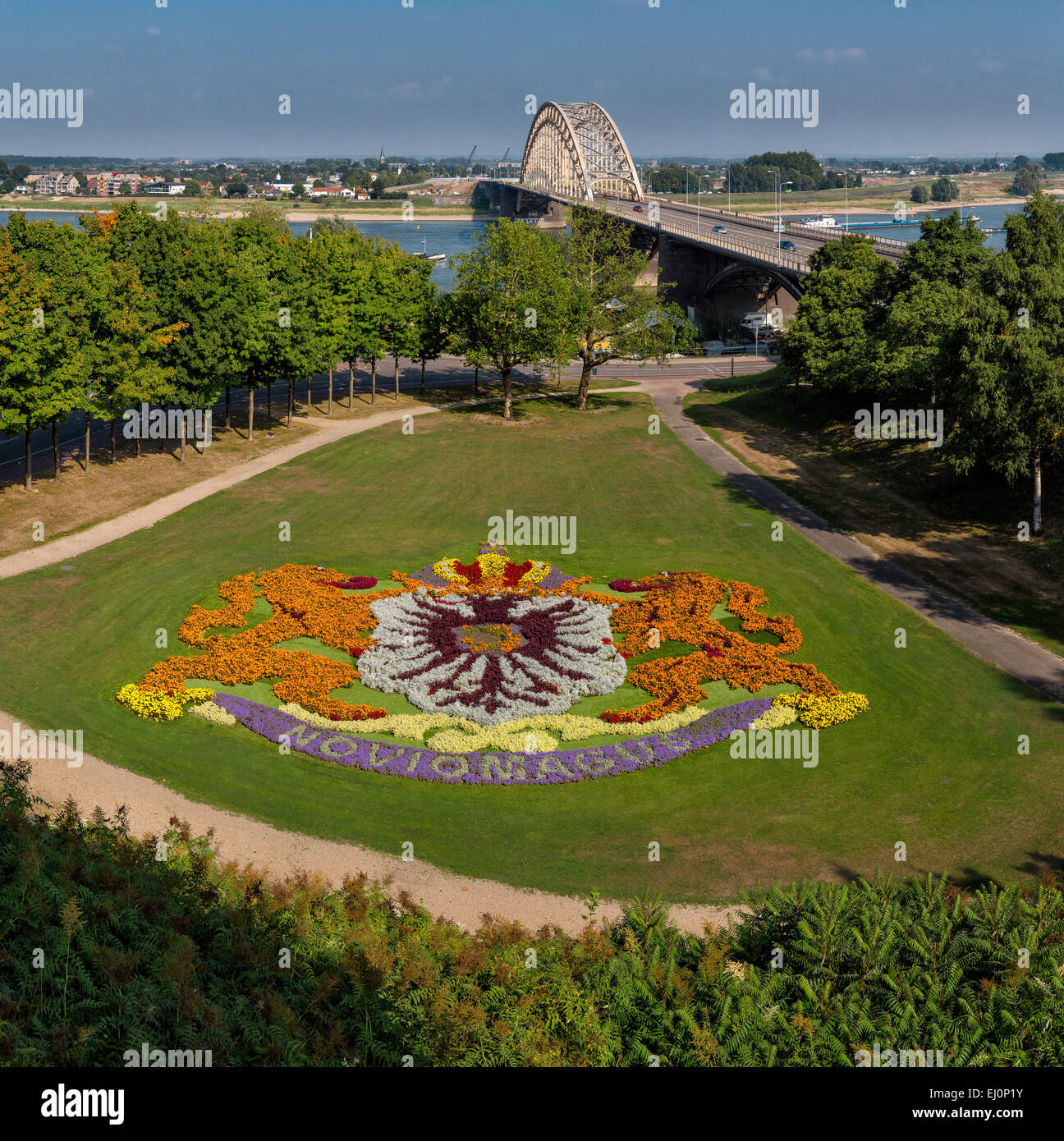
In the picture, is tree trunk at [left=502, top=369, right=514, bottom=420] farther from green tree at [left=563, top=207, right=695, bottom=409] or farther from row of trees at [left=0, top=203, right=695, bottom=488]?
green tree at [left=563, top=207, right=695, bottom=409]

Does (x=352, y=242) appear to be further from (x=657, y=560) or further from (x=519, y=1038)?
(x=519, y=1038)

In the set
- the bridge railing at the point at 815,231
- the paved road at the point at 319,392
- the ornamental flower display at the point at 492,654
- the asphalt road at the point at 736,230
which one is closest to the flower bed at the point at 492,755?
the ornamental flower display at the point at 492,654

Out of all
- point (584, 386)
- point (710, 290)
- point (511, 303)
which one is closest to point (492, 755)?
point (511, 303)

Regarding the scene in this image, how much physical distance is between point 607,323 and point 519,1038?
8036cm

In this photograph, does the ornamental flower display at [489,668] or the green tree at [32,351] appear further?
the green tree at [32,351]

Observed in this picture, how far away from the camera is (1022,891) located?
92.6ft

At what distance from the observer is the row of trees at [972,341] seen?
168 ft

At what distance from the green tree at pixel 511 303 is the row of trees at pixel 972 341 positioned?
19823 millimetres

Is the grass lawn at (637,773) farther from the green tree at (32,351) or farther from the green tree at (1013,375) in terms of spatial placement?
the green tree at (1013,375)

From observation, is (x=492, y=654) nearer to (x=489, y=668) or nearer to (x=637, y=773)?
(x=489, y=668)

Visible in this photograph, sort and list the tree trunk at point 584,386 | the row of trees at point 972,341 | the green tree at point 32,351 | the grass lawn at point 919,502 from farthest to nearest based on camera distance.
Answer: the tree trunk at point 584,386 → the green tree at point 32,351 → the row of trees at point 972,341 → the grass lawn at point 919,502

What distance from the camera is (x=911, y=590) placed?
50.3 m

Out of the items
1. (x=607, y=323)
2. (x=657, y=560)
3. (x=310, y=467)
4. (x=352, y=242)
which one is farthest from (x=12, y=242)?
(x=607, y=323)

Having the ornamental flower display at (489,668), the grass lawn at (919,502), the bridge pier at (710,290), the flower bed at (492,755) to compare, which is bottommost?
the flower bed at (492,755)
